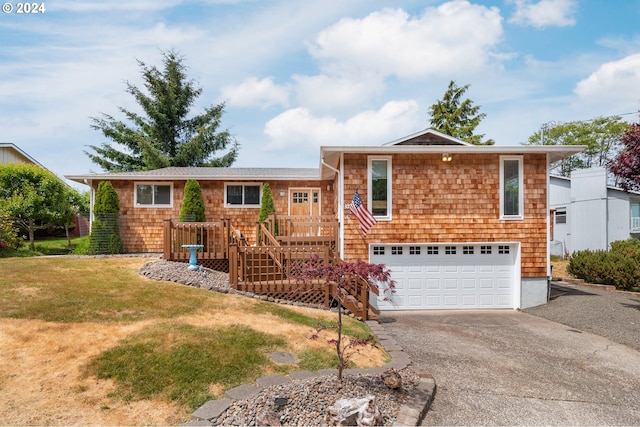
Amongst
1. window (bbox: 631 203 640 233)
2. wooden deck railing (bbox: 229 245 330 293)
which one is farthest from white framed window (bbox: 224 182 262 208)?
window (bbox: 631 203 640 233)

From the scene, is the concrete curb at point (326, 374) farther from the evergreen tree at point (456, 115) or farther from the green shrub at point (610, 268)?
the evergreen tree at point (456, 115)

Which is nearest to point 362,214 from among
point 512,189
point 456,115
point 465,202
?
point 465,202

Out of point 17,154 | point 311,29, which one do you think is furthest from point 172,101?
point 311,29

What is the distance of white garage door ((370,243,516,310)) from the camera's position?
1025 centimetres

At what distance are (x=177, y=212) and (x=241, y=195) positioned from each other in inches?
105

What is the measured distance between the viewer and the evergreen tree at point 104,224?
13.6 metres

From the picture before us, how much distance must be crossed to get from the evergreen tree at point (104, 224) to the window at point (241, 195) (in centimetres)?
434

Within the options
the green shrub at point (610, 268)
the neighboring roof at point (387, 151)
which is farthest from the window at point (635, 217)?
the neighboring roof at point (387, 151)

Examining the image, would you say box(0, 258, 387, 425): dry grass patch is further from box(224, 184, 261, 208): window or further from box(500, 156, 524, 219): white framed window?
box(500, 156, 524, 219): white framed window

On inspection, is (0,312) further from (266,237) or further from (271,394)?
(266,237)

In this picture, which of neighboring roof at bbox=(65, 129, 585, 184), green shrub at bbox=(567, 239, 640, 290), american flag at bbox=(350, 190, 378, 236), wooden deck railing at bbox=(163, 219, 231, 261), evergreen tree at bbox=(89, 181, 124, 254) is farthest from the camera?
evergreen tree at bbox=(89, 181, 124, 254)

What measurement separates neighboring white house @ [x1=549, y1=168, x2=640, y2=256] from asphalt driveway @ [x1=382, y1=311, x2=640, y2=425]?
551 inches

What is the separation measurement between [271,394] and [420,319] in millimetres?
5970

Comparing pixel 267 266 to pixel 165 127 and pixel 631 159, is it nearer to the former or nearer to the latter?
pixel 631 159
